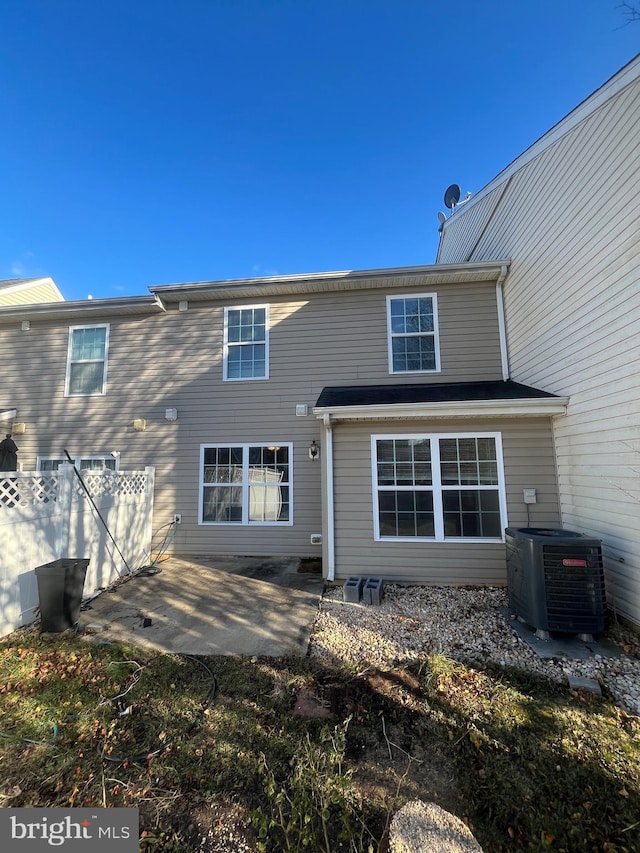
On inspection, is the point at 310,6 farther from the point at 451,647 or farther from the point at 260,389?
the point at 451,647

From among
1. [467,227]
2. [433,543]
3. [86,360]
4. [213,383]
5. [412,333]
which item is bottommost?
[433,543]

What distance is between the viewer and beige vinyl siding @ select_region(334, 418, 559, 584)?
5180 mm

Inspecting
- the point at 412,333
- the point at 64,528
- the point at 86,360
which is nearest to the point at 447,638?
the point at 64,528

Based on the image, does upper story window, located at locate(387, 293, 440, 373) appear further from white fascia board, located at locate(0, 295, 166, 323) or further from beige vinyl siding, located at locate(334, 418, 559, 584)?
white fascia board, located at locate(0, 295, 166, 323)

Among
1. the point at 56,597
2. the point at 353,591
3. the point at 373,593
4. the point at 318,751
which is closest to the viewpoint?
the point at 318,751

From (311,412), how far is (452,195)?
28.7ft

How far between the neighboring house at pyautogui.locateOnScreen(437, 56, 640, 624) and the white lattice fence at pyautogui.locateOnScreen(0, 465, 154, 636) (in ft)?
22.7

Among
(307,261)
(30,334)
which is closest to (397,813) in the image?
(307,261)

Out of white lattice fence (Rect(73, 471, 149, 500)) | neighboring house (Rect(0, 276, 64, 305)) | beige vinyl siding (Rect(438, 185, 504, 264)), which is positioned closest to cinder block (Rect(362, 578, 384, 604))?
white lattice fence (Rect(73, 471, 149, 500))

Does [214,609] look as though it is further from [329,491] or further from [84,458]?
[84,458]

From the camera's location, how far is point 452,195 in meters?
10.6

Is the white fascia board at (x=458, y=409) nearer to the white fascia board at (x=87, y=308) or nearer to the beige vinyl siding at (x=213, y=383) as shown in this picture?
the beige vinyl siding at (x=213, y=383)

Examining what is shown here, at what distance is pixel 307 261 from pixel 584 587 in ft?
23.8

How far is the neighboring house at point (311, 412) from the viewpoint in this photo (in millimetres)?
5312
